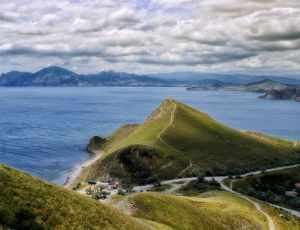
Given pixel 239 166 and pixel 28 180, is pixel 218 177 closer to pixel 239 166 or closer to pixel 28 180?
pixel 239 166

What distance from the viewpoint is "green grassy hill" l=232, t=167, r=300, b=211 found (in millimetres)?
136875

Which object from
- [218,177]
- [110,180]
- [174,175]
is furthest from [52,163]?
[218,177]

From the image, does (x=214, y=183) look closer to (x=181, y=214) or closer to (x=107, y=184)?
(x=107, y=184)

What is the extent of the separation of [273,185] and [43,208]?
141 m

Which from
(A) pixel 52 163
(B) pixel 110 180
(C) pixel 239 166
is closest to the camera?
(B) pixel 110 180

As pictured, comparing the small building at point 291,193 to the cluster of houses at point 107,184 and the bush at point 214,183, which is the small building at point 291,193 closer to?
the bush at point 214,183

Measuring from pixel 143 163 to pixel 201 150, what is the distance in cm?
3588

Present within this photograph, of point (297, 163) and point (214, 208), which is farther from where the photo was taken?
point (297, 163)

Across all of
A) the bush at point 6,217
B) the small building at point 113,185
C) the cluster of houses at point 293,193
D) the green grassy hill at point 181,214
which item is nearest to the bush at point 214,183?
the cluster of houses at point 293,193

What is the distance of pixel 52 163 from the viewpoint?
198m

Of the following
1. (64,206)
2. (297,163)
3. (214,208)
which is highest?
(64,206)

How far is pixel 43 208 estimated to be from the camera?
37.5m

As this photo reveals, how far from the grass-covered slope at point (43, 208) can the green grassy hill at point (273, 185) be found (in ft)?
329

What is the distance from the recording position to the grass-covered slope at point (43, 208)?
34.6m
